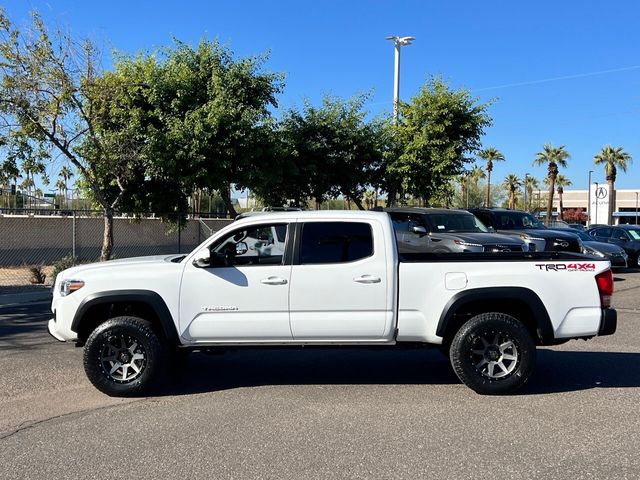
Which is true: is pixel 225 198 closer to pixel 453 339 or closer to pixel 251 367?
pixel 251 367

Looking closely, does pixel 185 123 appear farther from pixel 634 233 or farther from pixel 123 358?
pixel 634 233

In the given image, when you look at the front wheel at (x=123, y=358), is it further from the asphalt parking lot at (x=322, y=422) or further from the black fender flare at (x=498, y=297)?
the black fender flare at (x=498, y=297)

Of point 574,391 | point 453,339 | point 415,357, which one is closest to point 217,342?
point 453,339

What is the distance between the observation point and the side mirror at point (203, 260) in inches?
241

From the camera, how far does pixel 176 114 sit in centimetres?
1697

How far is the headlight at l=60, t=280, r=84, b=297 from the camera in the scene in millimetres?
6172

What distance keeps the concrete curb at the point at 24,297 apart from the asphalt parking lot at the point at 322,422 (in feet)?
18.3

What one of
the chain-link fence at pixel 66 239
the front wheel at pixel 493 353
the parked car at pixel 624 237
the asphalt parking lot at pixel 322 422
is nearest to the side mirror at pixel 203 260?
the asphalt parking lot at pixel 322 422

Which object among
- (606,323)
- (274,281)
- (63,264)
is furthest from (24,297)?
(606,323)

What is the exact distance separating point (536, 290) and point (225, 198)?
51.3 feet

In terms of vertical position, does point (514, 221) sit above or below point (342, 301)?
above

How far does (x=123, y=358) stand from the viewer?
6.16 meters

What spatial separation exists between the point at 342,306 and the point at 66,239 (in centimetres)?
1986

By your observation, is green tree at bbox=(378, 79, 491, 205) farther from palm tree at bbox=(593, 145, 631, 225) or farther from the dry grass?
palm tree at bbox=(593, 145, 631, 225)
